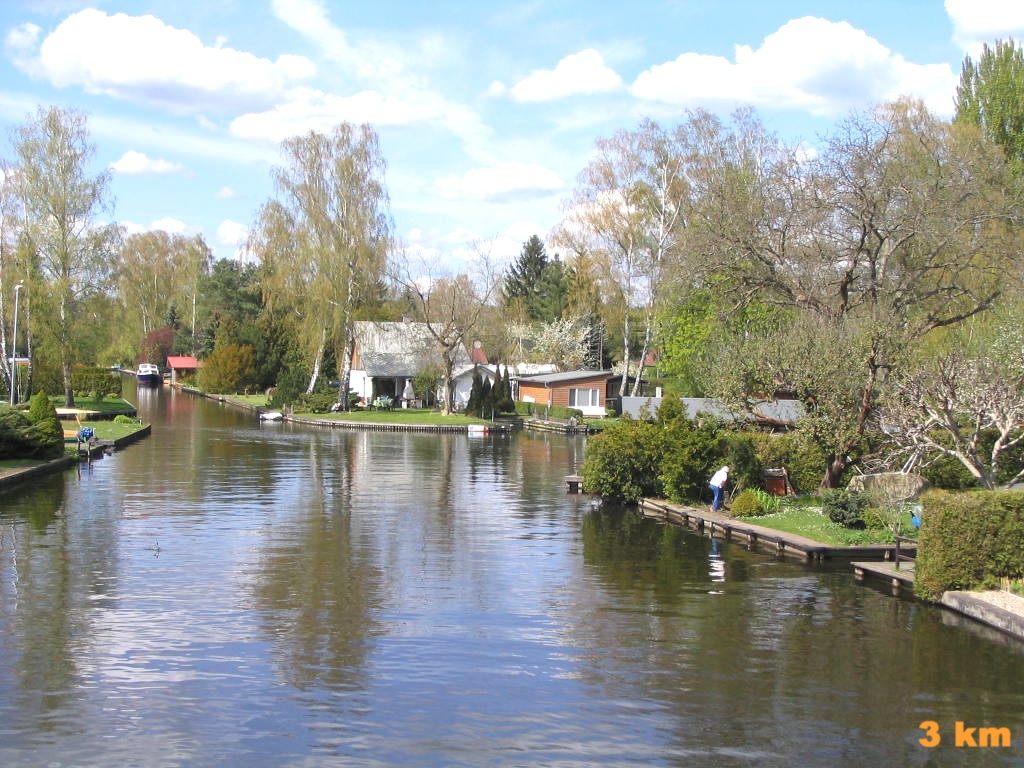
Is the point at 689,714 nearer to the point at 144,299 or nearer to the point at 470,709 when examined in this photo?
the point at 470,709

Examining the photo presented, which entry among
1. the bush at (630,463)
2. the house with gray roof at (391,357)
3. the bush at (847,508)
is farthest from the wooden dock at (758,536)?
the house with gray roof at (391,357)

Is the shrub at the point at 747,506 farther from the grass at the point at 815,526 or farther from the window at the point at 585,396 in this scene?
the window at the point at 585,396

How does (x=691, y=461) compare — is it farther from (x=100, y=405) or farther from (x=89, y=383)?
(x=89, y=383)

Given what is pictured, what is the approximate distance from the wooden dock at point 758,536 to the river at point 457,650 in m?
0.81

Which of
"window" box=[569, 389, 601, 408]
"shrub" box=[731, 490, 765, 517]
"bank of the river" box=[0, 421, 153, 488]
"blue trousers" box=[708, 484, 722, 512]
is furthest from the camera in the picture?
"window" box=[569, 389, 601, 408]

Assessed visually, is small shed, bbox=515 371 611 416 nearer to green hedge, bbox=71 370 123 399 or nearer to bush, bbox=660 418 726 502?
green hedge, bbox=71 370 123 399

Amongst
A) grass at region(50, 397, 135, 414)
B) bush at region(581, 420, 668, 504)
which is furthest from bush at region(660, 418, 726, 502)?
grass at region(50, 397, 135, 414)

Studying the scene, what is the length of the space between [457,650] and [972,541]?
957 cm

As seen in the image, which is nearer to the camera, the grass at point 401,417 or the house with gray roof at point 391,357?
the grass at point 401,417

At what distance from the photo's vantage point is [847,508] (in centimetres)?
2433

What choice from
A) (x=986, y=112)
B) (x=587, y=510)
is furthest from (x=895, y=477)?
(x=986, y=112)

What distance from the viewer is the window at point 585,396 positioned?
72.6 metres

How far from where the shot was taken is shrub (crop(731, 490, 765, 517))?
27.2 m

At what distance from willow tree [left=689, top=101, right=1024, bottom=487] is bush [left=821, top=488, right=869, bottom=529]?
290cm
